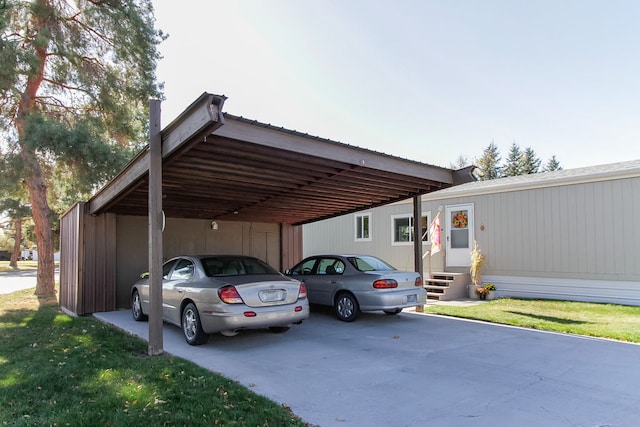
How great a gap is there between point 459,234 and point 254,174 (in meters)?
8.45

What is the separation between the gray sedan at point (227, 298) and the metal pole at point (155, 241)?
0.63 meters

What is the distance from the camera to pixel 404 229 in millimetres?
14977

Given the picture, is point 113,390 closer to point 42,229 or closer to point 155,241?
point 155,241

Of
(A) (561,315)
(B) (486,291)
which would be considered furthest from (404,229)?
(A) (561,315)

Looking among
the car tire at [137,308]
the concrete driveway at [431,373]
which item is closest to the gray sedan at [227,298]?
the concrete driveway at [431,373]

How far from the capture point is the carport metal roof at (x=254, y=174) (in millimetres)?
5500

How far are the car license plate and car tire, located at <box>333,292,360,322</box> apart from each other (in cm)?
222

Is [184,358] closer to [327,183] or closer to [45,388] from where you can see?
[45,388]

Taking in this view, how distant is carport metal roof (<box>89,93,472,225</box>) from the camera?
18.0ft

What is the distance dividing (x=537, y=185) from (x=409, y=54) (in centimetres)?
578

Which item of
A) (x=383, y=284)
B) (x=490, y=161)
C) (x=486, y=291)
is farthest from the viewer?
(x=490, y=161)

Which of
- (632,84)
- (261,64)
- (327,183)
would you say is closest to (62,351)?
(327,183)

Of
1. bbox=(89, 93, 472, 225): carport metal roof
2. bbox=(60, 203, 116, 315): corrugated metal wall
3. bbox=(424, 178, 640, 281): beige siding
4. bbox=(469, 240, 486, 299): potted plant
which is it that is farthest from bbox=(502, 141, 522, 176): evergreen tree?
bbox=(60, 203, 116, 315): corrugated metal wall

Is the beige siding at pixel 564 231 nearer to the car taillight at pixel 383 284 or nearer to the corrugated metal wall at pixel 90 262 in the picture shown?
the car taillight at pixel 383 284
